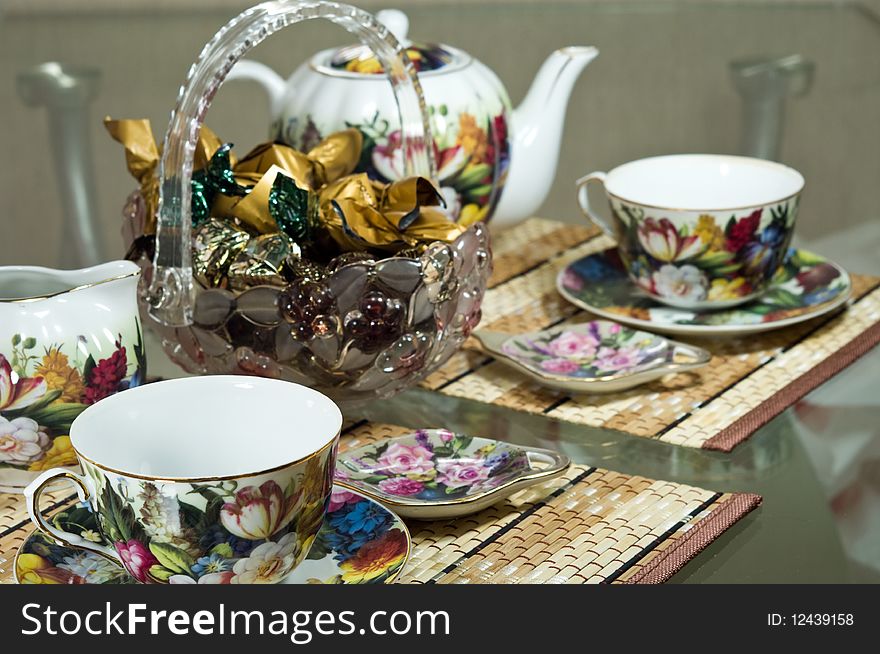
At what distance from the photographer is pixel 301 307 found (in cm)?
56

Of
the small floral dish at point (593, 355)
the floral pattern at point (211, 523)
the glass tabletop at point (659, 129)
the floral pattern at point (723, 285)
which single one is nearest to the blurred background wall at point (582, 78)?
the glass tabletop at point (659, 129)

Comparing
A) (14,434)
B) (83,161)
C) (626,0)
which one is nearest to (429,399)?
(14,434)

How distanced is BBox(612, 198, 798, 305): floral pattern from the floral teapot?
4.0 inches

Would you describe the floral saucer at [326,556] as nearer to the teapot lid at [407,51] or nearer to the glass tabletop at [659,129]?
the glass tabletop at [659,129]

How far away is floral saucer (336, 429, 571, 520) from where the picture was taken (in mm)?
505

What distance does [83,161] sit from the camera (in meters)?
1.09

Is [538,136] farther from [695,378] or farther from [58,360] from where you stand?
[58,360]

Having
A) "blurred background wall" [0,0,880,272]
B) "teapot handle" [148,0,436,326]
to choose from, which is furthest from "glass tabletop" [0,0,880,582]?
"teapot handle" [148,0,436,326]

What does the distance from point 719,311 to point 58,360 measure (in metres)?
0.39

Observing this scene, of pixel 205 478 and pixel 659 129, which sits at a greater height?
pixel 205 478

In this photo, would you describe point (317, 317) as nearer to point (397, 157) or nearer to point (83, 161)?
point (397, 157)

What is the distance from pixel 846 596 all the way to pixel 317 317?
252 millimetres

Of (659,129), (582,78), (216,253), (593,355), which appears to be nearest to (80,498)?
(216,253)

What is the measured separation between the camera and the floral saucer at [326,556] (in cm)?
45
